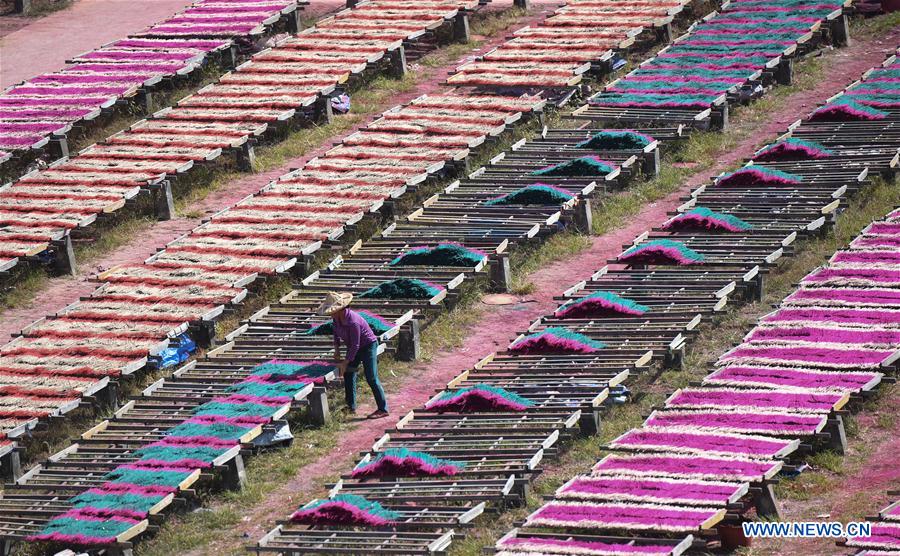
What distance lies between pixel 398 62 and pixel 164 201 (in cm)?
797

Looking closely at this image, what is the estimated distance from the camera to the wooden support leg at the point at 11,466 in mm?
24672

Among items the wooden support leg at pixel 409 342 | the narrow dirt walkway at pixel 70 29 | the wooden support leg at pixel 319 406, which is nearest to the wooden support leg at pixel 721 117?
the wooden support leg at pixel 409 342

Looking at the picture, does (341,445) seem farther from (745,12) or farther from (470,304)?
(745,12)

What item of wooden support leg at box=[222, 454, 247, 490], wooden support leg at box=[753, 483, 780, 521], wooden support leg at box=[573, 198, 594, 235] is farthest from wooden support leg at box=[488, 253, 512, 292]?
wooden support leg at box=[753, 483, 780, 521]

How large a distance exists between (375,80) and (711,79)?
7.51 meters

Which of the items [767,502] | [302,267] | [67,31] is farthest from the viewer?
[67,31]

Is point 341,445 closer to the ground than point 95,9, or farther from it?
closer to the ground

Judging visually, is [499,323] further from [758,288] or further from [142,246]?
[142,246]

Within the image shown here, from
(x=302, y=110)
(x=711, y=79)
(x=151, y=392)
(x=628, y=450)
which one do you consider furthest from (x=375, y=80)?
(x=628, y=450)

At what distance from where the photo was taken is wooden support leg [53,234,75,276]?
30891 millimetres

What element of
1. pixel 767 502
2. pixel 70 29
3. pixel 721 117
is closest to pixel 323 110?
pixel 721 117

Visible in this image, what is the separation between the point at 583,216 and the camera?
30844 mm

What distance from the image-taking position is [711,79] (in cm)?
3541

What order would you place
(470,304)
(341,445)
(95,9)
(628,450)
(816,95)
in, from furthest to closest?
Answer: 1. (95,9)
2. (816,95)
3. (470,304)
4. (341,445)
5. (628,450)
